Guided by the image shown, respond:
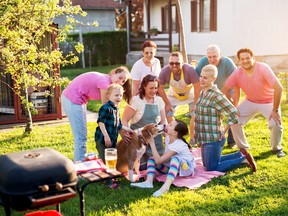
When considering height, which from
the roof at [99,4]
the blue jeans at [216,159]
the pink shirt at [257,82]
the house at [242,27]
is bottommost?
the blue jeans at [216,159]

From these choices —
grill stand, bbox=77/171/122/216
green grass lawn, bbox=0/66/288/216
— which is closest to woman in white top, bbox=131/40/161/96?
green grass lawn, bbox=0/66/288/216

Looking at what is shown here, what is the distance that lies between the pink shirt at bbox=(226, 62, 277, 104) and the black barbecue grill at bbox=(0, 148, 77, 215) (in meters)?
3.64

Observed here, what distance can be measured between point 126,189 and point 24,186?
225 cm

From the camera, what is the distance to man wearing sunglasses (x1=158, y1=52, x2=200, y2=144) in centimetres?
638

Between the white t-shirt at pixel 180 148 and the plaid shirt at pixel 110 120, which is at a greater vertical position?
the plaid shirt at pixel 110 120

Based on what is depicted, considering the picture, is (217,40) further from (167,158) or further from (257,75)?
(167,158)

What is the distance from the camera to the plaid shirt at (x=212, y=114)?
17.7 feet

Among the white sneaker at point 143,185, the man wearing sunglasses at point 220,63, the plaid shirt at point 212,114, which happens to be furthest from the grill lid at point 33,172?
the man wearing sunglasses at point 220,63

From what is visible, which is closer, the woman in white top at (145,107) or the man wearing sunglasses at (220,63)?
the woman in white top at (145,107)

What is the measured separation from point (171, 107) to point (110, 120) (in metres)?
A: 1.80

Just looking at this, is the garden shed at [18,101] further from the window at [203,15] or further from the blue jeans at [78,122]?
the window at [203,15]

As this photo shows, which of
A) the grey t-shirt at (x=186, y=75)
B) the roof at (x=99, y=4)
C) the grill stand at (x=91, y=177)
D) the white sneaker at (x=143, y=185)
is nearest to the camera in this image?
the grill stand at (x=91, y=177)

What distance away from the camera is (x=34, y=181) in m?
2.94

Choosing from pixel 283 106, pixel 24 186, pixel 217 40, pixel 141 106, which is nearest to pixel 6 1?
pixel 141 106
